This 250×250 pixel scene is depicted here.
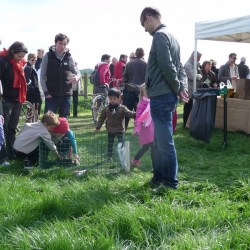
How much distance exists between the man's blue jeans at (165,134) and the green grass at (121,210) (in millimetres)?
203

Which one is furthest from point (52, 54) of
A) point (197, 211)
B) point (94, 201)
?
point (197, 211)

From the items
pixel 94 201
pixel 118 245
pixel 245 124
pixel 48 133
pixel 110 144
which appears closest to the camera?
pixel 118 245

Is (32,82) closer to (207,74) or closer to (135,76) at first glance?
(135,76)

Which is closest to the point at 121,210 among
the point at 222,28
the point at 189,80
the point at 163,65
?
the point at 163,65

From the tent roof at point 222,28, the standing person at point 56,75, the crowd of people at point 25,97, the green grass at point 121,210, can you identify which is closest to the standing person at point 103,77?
the tent roof at point 222,28

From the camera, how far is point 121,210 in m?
3.55

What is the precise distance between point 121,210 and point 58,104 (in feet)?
11.4

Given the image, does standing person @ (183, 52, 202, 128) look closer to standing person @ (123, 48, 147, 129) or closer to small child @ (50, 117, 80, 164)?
standing person @ (123, 48, 147, 129)

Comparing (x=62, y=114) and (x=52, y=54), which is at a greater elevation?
(x=52, y=54)

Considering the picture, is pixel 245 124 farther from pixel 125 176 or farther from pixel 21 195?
pixel 21 195

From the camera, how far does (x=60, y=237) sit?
3023mm

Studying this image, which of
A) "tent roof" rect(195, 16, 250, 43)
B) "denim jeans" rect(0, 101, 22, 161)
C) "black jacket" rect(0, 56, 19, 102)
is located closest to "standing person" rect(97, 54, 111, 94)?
"tent roof" rect(195, 16, 250, 43)

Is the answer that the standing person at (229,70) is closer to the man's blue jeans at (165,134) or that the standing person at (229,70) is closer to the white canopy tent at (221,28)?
the white canopy tent at (221,28)

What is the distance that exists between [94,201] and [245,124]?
565 centimetres
